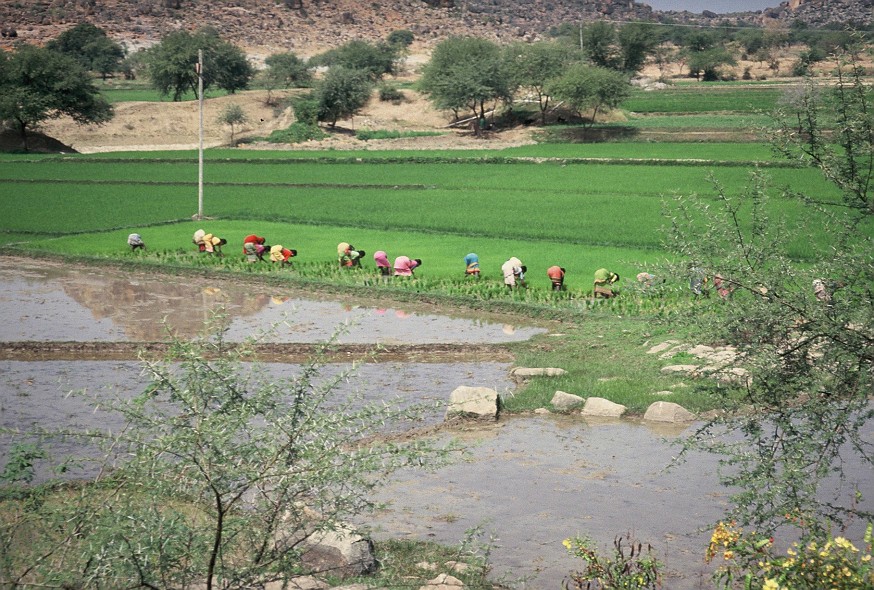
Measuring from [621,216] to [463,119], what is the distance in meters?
41.5

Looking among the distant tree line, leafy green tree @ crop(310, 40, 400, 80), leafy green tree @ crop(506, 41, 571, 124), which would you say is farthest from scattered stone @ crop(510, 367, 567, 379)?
leafy green tree @ crop(310, 40, 400, 80)

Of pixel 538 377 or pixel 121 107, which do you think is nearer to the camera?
pixel 538 377

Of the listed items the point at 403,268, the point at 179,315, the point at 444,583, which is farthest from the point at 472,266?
the point at 444,583

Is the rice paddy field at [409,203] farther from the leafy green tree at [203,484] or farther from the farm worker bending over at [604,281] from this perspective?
the leafy green tree at [203,484]

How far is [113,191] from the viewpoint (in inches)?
1751

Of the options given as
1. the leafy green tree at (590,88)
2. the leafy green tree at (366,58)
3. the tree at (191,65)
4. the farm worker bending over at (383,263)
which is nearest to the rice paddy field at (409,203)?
the farm worker bending over at (383,263)

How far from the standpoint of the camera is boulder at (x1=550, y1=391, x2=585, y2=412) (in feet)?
51.0

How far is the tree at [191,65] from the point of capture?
83500 millimetres

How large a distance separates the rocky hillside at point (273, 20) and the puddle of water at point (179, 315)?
10062 centimetres

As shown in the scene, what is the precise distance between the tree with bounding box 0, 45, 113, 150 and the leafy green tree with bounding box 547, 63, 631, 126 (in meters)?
30.0

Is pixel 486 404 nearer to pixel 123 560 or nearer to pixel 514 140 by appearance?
pixel 123 560

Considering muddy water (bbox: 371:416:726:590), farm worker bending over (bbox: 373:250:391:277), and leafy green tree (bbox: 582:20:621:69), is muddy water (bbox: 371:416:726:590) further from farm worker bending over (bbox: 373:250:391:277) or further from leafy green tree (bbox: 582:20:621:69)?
leafy green tree (bbox: 582:20:621:69)

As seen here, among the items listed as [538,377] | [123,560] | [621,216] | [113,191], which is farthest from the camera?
[113,191]

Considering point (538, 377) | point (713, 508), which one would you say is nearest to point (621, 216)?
point (538, 377)
